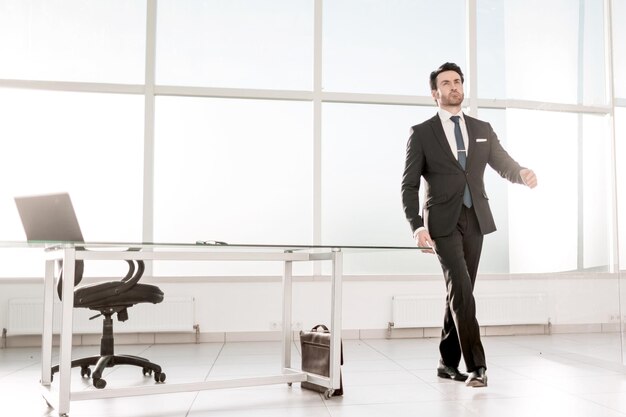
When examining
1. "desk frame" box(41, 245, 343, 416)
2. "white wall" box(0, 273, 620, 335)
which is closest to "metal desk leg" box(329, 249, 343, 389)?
"desk frame" box(41, 245, 343, 416)

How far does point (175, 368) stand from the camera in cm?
387

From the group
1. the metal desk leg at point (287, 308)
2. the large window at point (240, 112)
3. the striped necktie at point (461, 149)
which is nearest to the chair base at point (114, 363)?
the metal desk leg at point (287, 308)

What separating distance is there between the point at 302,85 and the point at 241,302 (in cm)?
197

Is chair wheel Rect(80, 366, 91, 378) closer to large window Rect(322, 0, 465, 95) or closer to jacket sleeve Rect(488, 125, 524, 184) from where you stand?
jacket sleeve Rect(488, 125, 524, 184)

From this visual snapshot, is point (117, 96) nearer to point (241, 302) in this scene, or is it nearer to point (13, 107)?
point (13, 107)

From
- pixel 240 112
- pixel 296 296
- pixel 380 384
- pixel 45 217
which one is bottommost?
pixel 380 384

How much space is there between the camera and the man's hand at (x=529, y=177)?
3.01m

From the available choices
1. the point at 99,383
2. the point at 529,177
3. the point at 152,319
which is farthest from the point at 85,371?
the point at 529,177

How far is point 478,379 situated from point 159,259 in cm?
160

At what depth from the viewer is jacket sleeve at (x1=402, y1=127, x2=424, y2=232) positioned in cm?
318

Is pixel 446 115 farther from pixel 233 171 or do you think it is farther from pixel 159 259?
pixel 233 171

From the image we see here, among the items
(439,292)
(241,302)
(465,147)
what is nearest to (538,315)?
(439,292)

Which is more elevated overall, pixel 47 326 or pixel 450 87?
pixel 450 87

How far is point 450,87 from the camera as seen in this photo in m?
3.22
